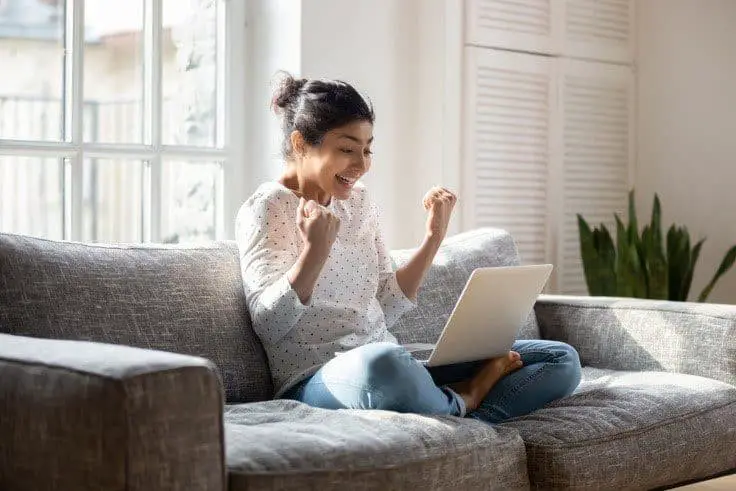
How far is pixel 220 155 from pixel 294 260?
119cm

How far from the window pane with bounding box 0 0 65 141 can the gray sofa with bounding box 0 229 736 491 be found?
81 centimetres

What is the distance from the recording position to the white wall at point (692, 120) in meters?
4.60

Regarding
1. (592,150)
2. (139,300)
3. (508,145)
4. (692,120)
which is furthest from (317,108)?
(692,120)

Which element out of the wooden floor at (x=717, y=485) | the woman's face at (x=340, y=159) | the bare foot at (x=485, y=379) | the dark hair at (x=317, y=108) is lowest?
the wooden floor at (x=717, y=485)

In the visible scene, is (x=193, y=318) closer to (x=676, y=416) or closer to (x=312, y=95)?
(x=312, y=95)

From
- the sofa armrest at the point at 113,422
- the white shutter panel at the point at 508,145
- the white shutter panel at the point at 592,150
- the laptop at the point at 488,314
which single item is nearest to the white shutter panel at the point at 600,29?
the white shutter panel at the point at 592,150

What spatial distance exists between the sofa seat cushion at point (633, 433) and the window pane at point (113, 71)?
155cm

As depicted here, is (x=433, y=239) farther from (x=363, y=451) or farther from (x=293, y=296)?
(x=363, y=451)

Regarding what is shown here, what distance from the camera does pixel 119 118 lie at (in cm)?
351

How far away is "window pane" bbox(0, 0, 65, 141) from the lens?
10.7 ft

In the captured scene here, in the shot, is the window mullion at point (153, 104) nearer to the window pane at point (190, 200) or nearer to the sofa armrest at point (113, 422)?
the window pane at point (190, 200)

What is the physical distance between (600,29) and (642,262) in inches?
38.0

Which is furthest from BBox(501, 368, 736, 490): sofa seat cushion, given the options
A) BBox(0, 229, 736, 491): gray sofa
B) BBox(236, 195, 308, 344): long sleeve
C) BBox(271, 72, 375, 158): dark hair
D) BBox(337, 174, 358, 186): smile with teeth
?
BBox(271, 72, 375, 158): dark hair

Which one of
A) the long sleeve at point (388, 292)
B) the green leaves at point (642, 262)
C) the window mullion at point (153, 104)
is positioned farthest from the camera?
the green leaves at point (642, 262)
